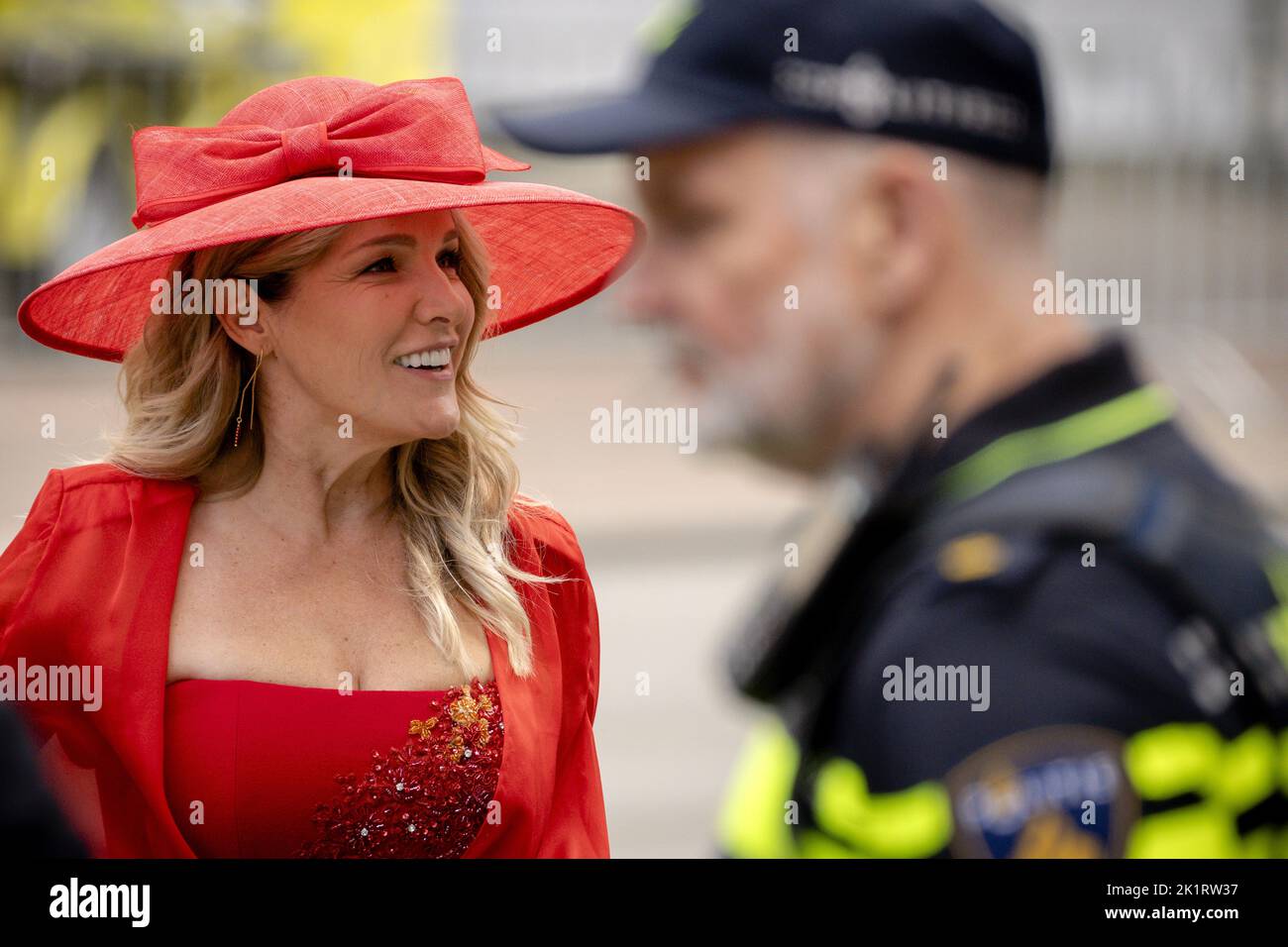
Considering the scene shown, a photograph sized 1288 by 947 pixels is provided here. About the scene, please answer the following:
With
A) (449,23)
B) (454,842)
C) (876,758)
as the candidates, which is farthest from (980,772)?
(449,23)

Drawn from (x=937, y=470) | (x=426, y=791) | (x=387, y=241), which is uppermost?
(x=387, y=241)

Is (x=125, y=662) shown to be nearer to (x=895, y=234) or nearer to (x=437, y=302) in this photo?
(x=437, y=302)

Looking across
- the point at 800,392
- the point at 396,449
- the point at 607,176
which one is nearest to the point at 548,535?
the point at 396,449

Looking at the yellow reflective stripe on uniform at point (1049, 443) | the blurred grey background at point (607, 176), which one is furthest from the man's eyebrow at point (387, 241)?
the blurred grey background at point (607, 176)

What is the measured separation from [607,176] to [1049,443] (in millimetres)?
8009

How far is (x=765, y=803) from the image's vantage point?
1.37 metres

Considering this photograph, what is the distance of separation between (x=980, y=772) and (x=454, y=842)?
3.79ft

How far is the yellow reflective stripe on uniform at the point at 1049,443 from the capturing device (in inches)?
51.1

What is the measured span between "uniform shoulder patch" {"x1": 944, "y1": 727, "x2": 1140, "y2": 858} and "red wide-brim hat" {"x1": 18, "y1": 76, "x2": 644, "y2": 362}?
1092 millimetres

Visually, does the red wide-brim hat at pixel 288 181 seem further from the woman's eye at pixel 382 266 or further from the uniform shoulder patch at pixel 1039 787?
the uniform shoulder patch at pixel 1039 787

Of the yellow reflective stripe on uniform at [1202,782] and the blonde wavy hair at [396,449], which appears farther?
the blonde wavy hair at [396,449]

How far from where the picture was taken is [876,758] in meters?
1.21

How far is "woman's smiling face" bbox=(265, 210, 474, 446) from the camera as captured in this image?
7.16 ft

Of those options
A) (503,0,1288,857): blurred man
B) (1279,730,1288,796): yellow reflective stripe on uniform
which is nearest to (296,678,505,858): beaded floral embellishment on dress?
(503,0,1288,857): blurred man
